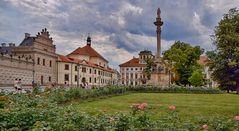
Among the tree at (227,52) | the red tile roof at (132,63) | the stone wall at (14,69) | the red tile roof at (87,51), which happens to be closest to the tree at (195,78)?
the stone wall at (14,69)

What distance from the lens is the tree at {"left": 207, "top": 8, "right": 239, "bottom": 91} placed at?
46.6ft

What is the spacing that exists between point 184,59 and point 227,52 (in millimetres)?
64667

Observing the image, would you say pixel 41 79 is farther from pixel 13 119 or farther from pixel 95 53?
pixel 13 119

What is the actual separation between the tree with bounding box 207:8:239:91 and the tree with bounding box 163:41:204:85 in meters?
64.0

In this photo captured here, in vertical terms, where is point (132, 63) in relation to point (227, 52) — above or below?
above

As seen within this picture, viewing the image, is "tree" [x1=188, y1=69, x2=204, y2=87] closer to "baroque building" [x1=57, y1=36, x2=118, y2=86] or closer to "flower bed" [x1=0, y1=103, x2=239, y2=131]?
"baroque building" [x1=57, y1=36, x2=118, y2=86]

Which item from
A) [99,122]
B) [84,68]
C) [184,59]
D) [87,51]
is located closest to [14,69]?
[84,68]

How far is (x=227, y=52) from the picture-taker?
47.3ft

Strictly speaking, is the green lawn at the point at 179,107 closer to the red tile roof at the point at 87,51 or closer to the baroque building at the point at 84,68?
the baroque building at the point at 84,68

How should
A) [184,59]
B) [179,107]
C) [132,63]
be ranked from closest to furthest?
[179,107] < [184,59] < [132,63]

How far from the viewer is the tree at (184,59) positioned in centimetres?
7888

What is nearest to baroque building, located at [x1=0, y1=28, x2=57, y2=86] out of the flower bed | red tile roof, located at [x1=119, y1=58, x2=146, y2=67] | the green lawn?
the green lawn

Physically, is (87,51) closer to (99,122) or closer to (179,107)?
(179,107)

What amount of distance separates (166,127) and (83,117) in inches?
66.7
